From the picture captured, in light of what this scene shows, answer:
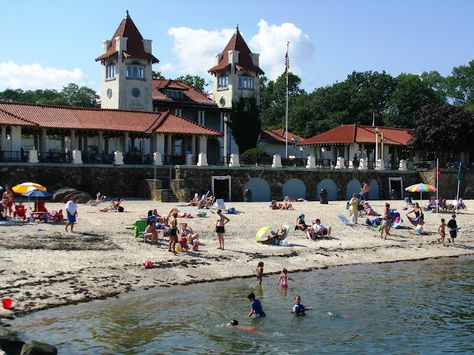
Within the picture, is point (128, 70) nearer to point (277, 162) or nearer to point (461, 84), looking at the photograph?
point (277, 162)

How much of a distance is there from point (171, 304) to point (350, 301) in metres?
5.43

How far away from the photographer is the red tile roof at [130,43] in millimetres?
56469

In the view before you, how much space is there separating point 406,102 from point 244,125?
30009mm

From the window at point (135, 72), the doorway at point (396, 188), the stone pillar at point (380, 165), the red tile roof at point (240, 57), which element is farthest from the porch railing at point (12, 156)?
the doorway at point (396, 188)

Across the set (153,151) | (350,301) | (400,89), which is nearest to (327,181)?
(153,151)

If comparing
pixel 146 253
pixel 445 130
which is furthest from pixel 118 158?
pixel 445 130

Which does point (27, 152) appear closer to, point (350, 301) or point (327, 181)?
point (327, 181)

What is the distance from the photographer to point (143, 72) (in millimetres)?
57094

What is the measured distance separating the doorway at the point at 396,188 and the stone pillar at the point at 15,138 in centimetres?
2773

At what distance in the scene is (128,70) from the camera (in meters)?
56.8

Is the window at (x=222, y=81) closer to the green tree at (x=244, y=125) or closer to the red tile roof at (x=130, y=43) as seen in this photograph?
the green tree at (x=244, y=125)

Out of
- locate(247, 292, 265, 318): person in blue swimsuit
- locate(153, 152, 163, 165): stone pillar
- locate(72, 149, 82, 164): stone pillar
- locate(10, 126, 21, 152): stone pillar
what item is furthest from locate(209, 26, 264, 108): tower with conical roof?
locate(247, 292, 265, 318): person in blue swimsuit

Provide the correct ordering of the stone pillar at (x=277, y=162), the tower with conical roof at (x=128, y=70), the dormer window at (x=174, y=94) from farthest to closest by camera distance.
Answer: the dormer window at (x=174, y=94) < the tower with conical roof at (x=128, y=70) < the stone pillar at (x=277, y=162)

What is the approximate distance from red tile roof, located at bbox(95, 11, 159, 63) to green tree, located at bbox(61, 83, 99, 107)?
51.6 m
